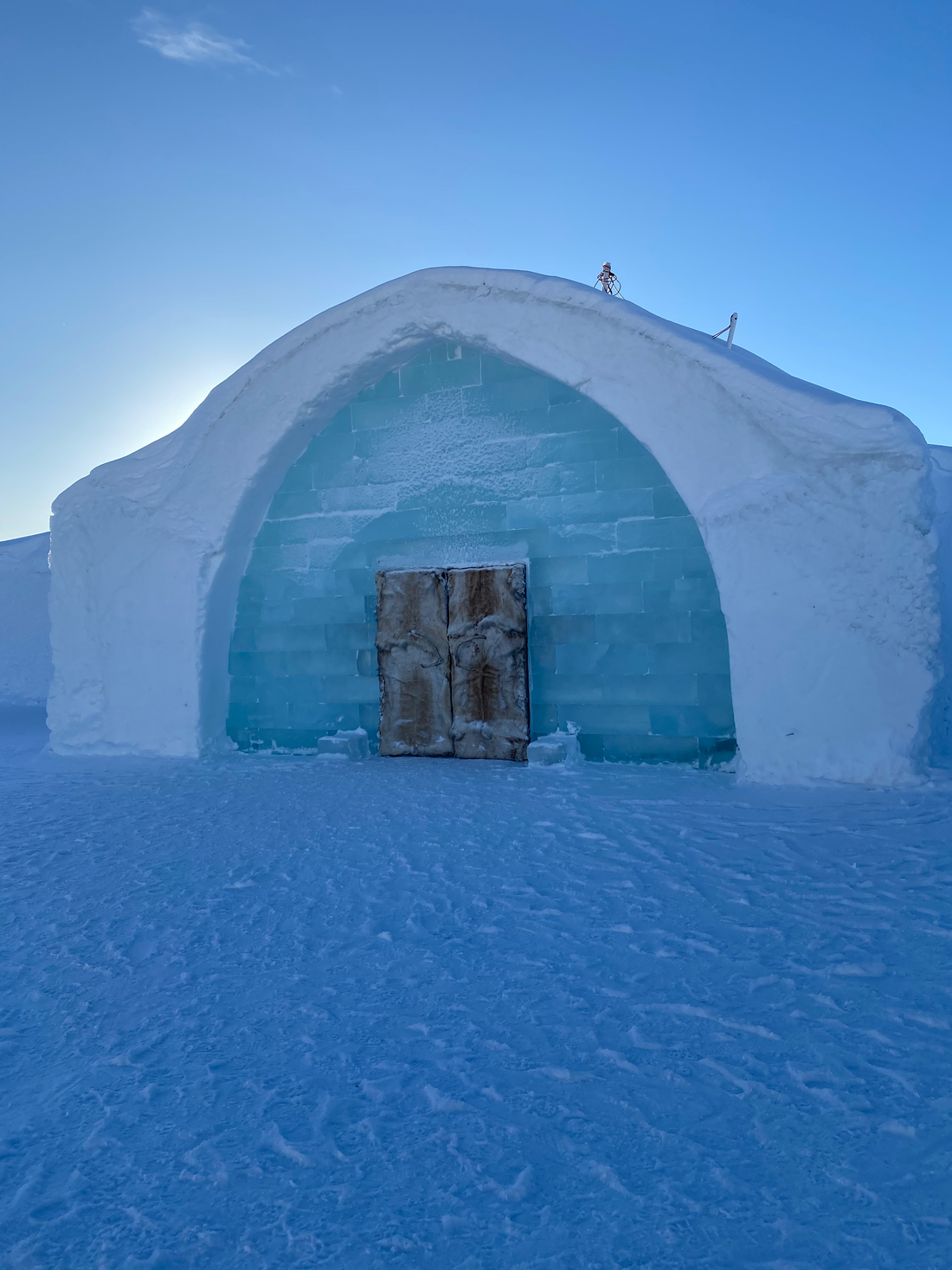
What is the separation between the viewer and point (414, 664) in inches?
192

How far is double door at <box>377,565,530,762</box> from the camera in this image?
15.4 feet

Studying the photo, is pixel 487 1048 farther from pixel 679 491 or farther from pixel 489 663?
pixel 679 491

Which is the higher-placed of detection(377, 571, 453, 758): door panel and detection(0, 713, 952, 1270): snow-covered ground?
detection(377, 571, 453, 758): door panel

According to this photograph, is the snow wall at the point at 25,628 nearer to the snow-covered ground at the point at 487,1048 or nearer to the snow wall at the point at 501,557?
the snow wall at the point at 501,557

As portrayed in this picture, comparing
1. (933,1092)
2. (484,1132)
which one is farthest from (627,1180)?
(933,1092)

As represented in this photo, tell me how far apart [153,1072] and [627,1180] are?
998 millimetres

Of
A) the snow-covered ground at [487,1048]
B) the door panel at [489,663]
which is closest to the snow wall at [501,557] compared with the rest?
the door panel at [489,663]

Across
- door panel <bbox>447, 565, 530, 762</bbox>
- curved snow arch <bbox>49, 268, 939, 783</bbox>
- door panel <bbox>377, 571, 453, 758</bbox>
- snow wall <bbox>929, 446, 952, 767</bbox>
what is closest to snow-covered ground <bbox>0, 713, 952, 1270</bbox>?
curved snow arch <bbox>49, 268, 939, 783</bbox>

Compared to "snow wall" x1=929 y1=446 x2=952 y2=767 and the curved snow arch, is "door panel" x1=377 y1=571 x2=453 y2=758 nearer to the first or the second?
the curved snow arch

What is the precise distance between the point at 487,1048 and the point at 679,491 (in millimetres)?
3213

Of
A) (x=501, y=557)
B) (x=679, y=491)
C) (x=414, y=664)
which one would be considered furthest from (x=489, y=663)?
(x=679, y=491)

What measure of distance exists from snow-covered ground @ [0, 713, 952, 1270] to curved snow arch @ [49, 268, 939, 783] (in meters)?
0.76

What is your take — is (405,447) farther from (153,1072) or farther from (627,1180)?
(627,1180)

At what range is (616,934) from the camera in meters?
2.28
